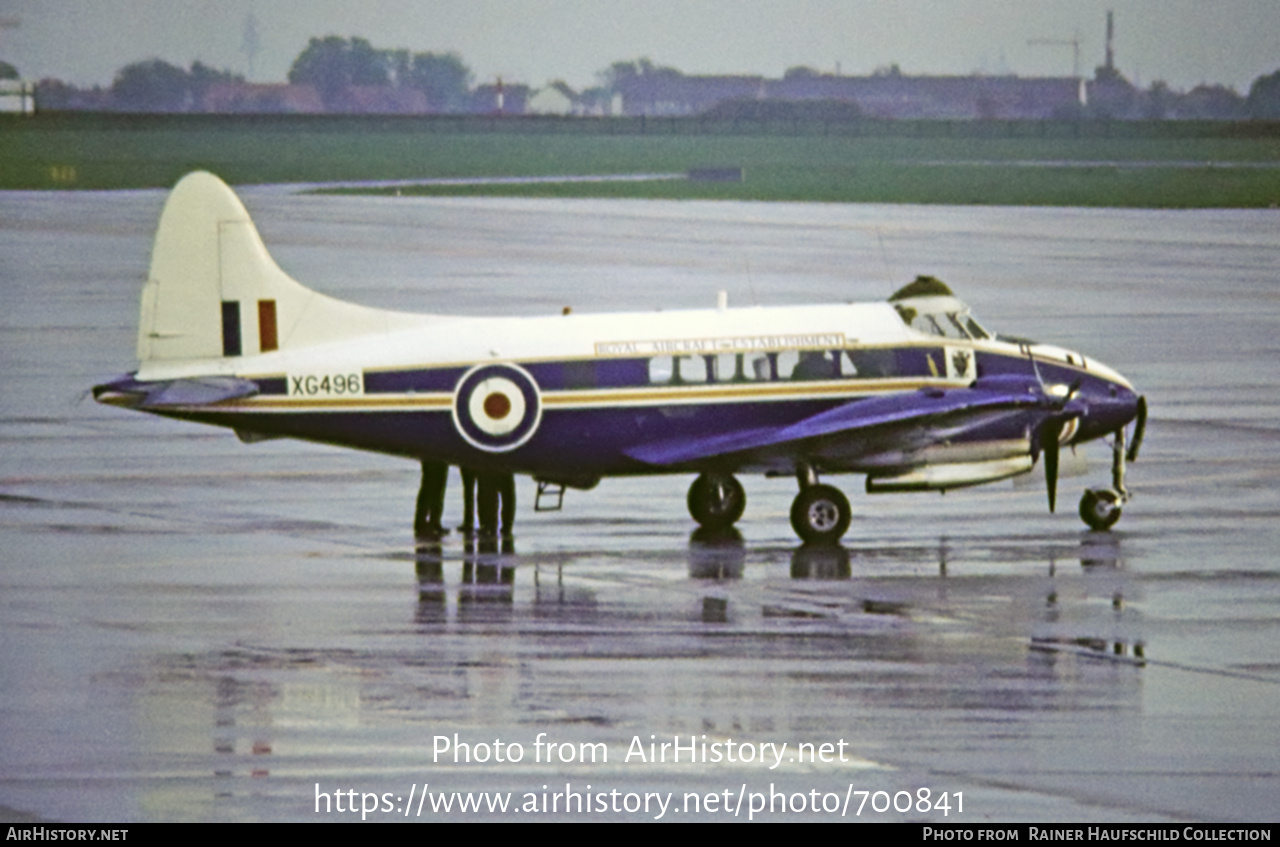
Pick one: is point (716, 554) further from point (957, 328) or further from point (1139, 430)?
point (1139, 430)

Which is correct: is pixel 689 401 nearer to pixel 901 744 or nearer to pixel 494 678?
pixel 494 678

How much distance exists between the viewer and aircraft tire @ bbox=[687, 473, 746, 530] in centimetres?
2577

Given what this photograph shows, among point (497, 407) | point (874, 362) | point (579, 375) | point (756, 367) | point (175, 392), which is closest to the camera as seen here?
point (175, 392)

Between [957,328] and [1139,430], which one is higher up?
[957,328]

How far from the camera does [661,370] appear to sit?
81.1 ft

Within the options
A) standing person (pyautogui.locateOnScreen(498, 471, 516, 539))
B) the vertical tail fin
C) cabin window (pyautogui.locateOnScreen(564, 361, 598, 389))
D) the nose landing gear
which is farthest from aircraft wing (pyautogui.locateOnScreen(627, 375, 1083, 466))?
the vertical tail fin

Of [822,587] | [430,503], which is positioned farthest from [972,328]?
[430,503]

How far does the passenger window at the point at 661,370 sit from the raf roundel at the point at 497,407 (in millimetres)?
1257

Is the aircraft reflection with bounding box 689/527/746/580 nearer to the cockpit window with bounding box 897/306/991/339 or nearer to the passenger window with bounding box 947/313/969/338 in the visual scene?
the cockpit window with bounding box 897/306/991/339

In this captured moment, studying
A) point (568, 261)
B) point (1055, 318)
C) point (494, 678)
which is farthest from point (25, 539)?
point (568, 261)

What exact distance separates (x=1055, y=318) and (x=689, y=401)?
3135 centimetres

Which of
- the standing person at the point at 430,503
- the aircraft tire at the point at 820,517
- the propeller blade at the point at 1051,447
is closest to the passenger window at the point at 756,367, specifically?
the aircraft tire at the point at 820,517

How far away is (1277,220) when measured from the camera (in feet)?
309

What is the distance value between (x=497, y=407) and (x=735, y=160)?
140 metres
